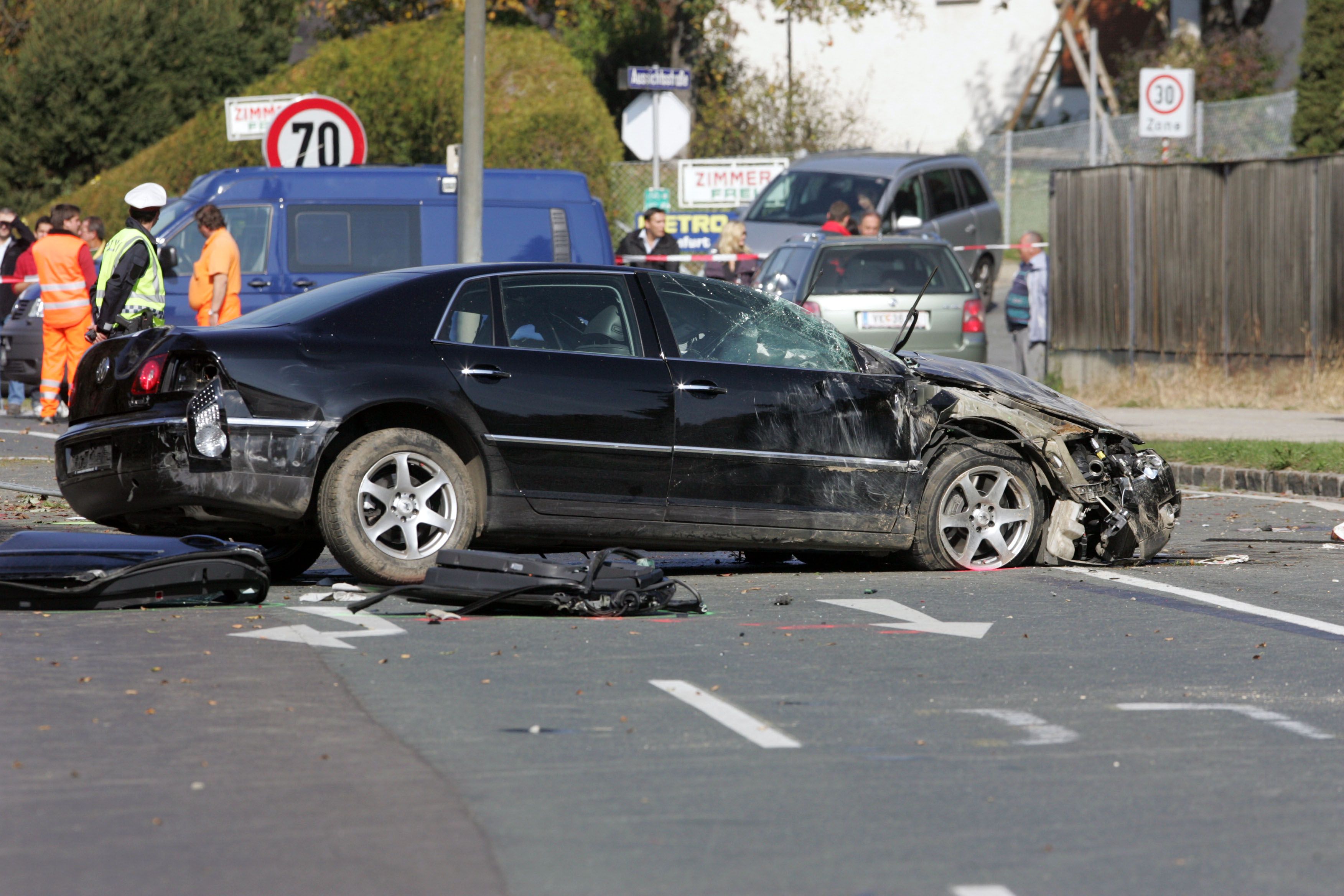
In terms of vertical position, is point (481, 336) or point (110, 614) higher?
point (481, 336)

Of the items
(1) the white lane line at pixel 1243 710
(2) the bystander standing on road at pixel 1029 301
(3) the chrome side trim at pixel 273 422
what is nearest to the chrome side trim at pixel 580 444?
(3) the chrome side trim at pixel 273 422

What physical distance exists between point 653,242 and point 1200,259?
5.65 m

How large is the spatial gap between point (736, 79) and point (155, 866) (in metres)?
36.4

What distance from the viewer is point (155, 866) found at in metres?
4.21

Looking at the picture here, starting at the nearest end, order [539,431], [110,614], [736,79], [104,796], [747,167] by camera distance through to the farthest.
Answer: [104,796] → [110,614] → [539,431] → [747,167] → [736,79]

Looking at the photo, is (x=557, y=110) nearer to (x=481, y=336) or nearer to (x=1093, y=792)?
(x=481, y=336)

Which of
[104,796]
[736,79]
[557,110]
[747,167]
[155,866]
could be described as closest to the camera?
→ [155,866]

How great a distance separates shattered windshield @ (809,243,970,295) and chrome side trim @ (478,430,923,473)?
26.4ft

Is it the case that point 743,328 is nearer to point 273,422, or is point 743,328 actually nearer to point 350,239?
point 273,422

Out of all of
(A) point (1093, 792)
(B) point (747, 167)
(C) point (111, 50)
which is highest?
(C) point (111, 50)

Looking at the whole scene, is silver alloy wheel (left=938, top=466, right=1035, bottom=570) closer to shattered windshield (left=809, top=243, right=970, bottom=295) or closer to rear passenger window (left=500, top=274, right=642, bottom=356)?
rear passenger window (left=500, top=274, right=642, bottom=356)

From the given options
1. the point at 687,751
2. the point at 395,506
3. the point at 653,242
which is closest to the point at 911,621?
the point at 395,506

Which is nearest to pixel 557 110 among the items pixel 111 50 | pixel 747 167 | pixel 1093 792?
pixel 747 167

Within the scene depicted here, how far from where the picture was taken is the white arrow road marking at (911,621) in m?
7.42
